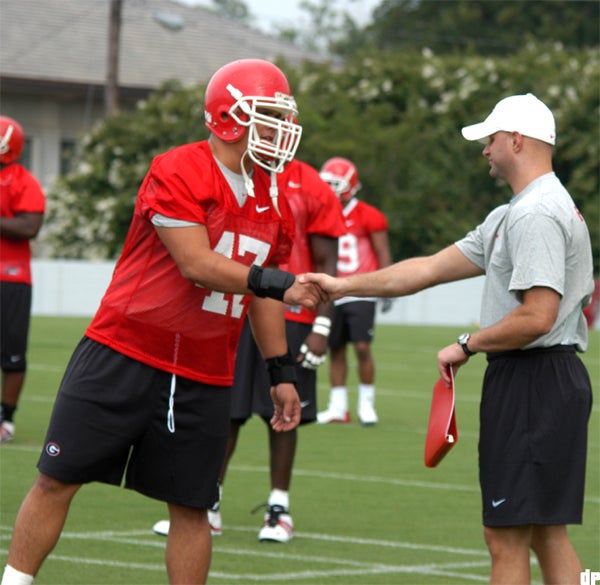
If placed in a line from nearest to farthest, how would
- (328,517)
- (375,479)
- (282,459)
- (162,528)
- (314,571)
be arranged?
(314,571), (162,528), (282,459), (328,517), (375,479)

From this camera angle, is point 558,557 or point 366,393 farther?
point 366,393

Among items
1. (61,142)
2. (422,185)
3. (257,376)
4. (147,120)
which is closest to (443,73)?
(422,185)

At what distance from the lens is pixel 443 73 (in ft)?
121

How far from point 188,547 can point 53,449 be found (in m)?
0.66

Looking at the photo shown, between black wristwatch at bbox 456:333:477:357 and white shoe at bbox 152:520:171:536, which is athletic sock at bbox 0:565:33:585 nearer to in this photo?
black wristwatch at bbox 456:333:477:357

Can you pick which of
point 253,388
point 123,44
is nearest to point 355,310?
point 253,388

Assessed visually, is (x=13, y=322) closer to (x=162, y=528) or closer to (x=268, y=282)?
(x=162, y=528)

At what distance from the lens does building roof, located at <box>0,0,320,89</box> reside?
4438 centimetres

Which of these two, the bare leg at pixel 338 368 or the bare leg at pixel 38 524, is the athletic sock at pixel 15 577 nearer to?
the bare leg at pixel 38 524

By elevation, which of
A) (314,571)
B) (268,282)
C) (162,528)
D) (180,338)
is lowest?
(314,571)

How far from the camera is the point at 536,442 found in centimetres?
589

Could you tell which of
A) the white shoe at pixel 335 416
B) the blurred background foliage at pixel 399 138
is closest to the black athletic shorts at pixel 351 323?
the white shoe at pixel 335 416

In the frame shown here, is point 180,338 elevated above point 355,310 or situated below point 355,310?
below

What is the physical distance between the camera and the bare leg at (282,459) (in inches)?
339
